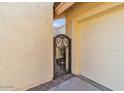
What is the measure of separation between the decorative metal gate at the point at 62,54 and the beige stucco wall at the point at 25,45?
65 centimetres

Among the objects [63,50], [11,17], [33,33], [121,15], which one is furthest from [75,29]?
[11,17]

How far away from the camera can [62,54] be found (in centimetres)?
635

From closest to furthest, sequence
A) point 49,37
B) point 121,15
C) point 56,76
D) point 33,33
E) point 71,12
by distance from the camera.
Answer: point 121,15 → point 33,33 → point 49,37 → point 56,76 → point 71,12

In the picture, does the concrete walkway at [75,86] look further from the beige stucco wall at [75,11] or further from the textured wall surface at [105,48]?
the beige stucco wall at [75,11]

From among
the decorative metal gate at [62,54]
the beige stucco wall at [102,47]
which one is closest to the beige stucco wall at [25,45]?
the decorative metal gate at [62,54]

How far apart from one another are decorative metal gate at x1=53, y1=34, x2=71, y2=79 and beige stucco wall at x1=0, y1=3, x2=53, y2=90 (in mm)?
652

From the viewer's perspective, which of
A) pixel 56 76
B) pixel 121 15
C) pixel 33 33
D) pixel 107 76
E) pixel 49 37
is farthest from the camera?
pixel 56 76

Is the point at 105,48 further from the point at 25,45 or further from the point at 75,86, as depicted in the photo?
the point at 25,45

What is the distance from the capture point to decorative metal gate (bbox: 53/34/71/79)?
18.7ft

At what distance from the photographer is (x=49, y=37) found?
4.97 m

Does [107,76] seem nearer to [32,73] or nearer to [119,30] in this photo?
[119,30]

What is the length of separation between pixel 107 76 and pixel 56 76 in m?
2.10

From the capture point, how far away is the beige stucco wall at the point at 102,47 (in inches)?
141

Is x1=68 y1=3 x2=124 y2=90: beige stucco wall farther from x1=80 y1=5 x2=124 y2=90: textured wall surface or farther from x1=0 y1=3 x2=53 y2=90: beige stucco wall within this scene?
x1=0 y1=3 x2=53 y2=90: beige stucco wall
